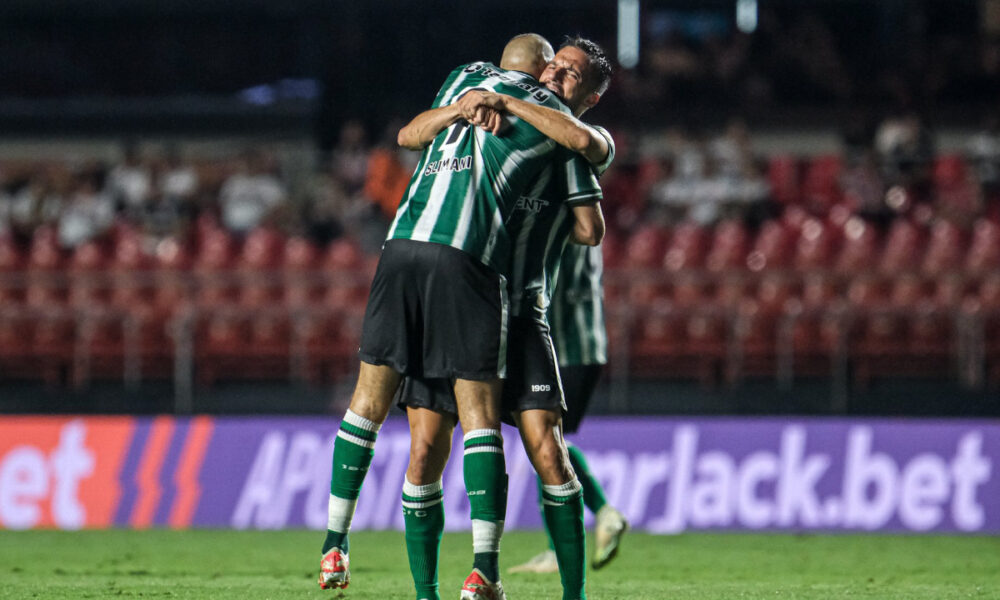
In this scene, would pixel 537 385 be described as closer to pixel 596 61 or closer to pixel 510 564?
pixel 596 61

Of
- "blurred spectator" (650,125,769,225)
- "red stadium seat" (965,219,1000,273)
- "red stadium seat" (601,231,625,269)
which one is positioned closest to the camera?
"red stadium seat" (965,219,1000,273)

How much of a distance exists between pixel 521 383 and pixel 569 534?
2.02ft

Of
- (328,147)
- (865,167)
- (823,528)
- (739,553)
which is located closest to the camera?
(739,553)

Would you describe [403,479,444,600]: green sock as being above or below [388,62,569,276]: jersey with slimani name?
below

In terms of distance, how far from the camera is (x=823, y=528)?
388 inches

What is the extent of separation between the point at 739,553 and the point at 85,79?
15.2 meters

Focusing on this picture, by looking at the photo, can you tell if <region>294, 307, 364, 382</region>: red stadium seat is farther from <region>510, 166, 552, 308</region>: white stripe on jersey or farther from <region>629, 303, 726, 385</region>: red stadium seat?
<region>510, 166, 552, 308</region>: white stripe on jersey

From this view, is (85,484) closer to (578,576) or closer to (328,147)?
(578,576)

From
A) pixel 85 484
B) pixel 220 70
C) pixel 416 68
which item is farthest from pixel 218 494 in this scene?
pixel 220 70

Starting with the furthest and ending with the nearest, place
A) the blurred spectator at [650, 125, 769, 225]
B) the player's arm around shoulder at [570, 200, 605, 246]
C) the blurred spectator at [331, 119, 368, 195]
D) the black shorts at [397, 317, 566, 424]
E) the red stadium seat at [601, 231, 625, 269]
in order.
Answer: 1. the blurred spectator at [331, 119, 368, 195]
2. the blurred spectator at [650, 125, 769, 225]
3. the red stadium seat at [601, 231, 625, 269]
4. the player's arm around shoulder at [570, 200, 605, 246]
5. the black shorts at [397, 317, 566, 424]

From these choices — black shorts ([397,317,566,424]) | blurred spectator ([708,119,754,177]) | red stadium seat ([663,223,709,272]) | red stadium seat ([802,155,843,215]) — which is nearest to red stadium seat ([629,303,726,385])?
red stadium seat ([663,223,709,272])

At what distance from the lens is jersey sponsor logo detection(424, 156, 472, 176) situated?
17.0 feet

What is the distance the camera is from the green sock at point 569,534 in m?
5.20

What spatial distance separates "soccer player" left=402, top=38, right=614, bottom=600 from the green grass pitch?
2.55 feet
